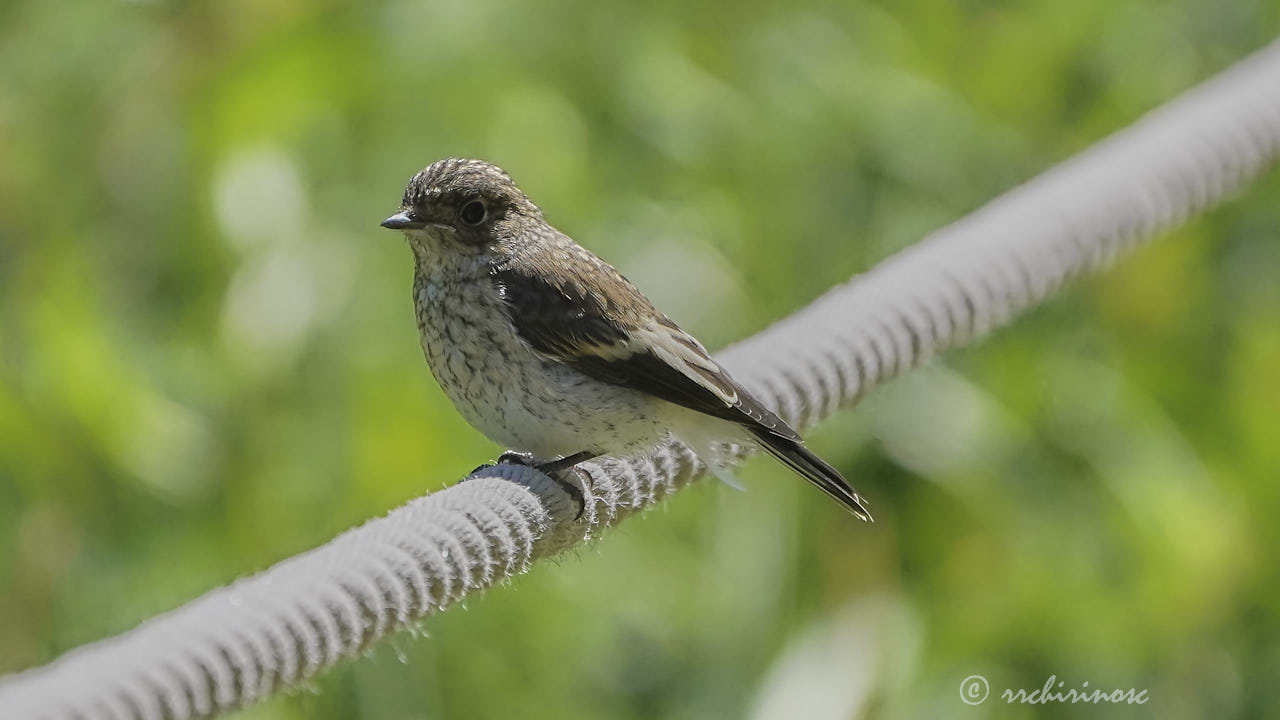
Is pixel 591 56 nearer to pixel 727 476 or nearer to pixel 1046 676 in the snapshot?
pixel 1046 676

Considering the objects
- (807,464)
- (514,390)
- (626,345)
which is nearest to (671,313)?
(626,345)

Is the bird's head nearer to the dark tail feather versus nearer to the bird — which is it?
the bird

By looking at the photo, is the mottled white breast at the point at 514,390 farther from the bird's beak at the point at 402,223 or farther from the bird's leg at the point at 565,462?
the bird's beak at the point at 402,223

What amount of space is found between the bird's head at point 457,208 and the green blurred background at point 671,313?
2.30ft

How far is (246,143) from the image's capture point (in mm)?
4309

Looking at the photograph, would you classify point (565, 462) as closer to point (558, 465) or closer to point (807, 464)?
point (558, 465)

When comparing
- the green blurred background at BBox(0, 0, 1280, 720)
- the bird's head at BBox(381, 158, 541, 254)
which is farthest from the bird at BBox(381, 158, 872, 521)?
the green blurred background at BBox(0, 0, 1280, 720)

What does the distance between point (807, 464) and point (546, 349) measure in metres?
0.47

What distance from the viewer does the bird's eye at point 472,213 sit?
323 centimetres

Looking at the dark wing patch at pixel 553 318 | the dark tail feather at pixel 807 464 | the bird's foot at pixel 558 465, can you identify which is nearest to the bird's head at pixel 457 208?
the dark wing patch at pixel 553 318

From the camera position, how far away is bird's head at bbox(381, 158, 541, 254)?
319 cm

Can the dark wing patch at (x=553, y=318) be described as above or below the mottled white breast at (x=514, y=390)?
above

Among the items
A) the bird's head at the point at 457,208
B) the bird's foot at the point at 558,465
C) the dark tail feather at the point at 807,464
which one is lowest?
the bird's foot at the point at 558,465

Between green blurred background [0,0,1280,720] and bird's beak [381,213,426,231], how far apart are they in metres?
0.76
